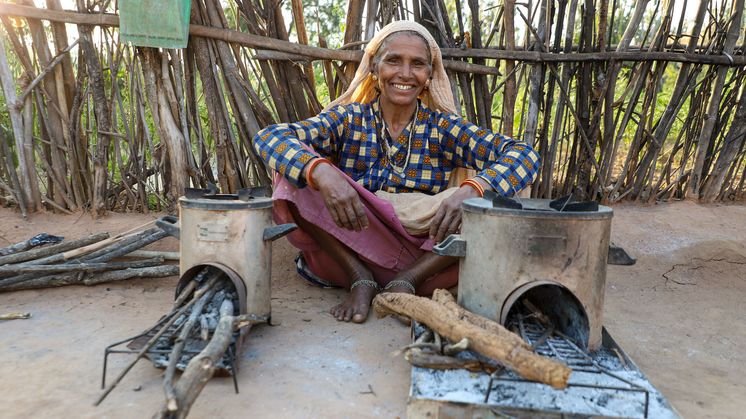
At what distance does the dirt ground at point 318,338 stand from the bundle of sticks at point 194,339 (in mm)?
95

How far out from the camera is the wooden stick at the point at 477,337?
4.09ft

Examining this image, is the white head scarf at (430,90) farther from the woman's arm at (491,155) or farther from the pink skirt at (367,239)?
the pink skirt at (367,239)

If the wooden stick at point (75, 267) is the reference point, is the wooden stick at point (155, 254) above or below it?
above

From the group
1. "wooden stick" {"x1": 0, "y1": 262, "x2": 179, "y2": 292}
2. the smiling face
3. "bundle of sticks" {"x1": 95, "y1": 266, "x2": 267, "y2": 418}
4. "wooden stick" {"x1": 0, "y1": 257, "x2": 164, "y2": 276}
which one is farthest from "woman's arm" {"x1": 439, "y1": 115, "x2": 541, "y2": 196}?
"wooden stick" {"x1": 0, "y1": 257, "x2": 164, "y2": 276}

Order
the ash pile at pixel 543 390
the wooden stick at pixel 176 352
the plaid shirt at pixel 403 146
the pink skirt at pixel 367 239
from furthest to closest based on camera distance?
the plaid shirt at pixel 403 146 → the pink skirt at pixel 367 239 → the ash pile at pixel 543 390 → the wooden stick at pixel 176 352

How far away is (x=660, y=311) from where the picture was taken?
2559mm

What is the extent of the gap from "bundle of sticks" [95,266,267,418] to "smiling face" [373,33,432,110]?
1.16 metres

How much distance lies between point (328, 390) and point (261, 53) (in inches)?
84.2

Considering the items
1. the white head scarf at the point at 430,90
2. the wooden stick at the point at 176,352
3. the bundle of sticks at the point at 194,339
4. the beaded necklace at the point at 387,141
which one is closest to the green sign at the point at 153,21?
the white head scarf at the point at 430,90

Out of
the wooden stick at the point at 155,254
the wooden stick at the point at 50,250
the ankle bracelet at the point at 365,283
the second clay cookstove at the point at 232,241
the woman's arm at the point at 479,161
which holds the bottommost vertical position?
the ankle bracelet at the point at 365,283

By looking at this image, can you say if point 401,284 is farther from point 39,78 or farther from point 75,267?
point 39,78

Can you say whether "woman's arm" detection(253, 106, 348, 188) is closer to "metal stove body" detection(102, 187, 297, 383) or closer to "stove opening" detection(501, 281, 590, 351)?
"metal stove body" detection(102, 187, 297, 383)

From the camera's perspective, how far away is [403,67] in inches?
96.5

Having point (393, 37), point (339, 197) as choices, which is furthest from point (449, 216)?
point (393, 37)
